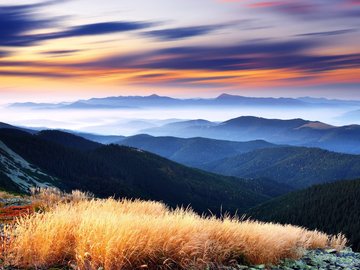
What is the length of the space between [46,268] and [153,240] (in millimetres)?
2489

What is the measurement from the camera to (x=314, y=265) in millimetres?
12617

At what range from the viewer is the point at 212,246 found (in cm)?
1065

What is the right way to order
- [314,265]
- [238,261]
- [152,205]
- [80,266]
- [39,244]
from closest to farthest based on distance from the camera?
1. [80,266]
2. [39,244]
3. [238,261]
4. [314,265]
5. [152,205]

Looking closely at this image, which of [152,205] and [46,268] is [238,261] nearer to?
[46,268]

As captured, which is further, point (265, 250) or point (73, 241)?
point (265, 250)

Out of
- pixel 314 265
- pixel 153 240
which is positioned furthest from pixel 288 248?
pixel 153 240

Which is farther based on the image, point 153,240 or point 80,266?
point 153,240

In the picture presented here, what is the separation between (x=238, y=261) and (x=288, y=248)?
8.26 ft

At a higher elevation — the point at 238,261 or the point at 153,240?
the point at 153,240

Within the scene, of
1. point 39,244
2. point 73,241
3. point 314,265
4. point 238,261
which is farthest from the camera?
point 314,265

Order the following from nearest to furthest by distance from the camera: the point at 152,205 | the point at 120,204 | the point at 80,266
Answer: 1. the point at 80,266
2. the point at 120,204
3. the point at 152,205

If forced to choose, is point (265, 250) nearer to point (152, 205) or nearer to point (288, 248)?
point (288, 248)

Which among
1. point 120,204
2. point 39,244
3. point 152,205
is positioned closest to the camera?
point 39,244

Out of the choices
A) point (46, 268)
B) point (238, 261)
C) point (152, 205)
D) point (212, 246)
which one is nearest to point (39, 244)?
point (46, 268)
